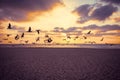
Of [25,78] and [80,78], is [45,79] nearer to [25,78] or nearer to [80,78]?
[25,78]

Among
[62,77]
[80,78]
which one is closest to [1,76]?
[62,77]

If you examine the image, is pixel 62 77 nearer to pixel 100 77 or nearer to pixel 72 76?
pixel 72 76

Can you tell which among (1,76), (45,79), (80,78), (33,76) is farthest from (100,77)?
(1,76)

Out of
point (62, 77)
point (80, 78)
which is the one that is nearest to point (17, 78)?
point (62, 77)

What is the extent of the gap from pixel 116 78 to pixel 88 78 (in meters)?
3.71

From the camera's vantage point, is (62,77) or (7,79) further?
(62,77)

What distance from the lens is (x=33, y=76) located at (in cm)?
2666

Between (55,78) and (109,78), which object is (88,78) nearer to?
(109,78)

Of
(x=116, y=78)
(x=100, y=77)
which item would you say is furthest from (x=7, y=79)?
(x=116, y=78)

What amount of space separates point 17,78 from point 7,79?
4.31 feet

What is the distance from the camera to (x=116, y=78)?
25.5 meters

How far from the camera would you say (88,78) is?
25.8m

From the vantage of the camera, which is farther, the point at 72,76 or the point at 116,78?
the point at 72,76

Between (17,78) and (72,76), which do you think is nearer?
(17,78)
